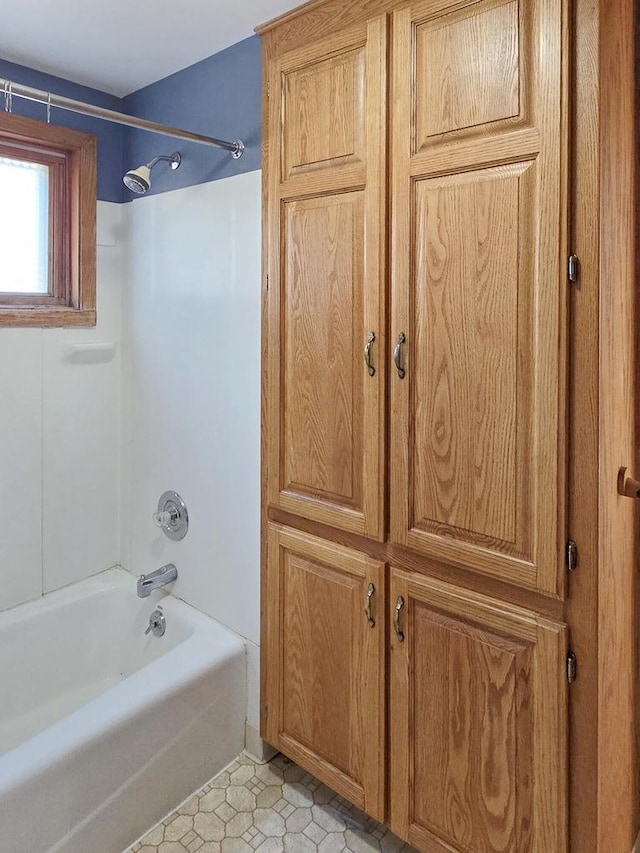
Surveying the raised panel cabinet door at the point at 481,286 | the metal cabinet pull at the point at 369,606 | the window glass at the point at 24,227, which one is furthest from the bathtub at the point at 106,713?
the window glass at the point at 24,227

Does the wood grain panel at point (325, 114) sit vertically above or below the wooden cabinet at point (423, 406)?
above

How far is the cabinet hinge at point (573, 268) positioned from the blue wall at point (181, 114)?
3.46ft

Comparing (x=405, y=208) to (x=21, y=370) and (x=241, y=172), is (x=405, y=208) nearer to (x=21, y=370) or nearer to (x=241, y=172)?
(x=241, y=172)

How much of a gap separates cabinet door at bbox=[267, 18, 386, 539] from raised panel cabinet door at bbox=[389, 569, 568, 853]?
0.28 metres

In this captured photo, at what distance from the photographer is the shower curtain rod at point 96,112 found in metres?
1.49

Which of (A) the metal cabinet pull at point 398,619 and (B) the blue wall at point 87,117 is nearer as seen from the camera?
(A) the metal cabinet pull at point 398,619

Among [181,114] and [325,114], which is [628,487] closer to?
[325,114]

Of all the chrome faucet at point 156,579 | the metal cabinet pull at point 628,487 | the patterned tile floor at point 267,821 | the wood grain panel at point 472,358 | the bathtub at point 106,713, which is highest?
the wood grain panel at point 472,358

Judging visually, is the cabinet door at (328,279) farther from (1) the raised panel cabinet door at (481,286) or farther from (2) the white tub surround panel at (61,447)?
(2) the white tub surround panel at (61,447)

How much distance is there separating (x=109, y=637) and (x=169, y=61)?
208cm

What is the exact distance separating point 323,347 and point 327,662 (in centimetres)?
87

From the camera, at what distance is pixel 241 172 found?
6.05 feet

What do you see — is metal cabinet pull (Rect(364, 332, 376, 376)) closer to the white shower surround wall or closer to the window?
the white shower surround wall

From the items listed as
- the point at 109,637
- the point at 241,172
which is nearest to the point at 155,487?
the point at 109,637
